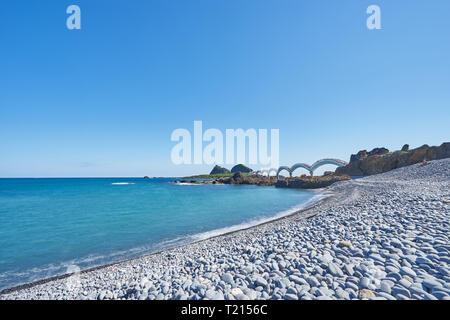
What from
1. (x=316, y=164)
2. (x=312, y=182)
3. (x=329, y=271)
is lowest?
(x=312, y=182)

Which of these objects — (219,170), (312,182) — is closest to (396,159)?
(312,182)

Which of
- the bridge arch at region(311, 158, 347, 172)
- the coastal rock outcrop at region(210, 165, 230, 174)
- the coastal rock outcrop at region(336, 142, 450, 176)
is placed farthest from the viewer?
the coastal rock outcrop at region(210, 165, 230, 174)

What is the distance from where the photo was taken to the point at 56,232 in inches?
484

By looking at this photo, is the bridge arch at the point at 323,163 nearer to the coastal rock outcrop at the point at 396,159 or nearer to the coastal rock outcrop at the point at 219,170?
the coastal rock outcrop at the point at 396,159

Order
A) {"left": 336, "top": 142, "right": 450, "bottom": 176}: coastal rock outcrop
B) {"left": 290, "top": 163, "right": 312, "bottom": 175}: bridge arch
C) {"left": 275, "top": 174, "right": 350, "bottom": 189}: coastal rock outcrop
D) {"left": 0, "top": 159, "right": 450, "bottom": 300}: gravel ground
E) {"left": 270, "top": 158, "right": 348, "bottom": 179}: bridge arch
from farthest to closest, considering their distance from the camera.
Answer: {"left": 290, "top": 163, "right": 312, "bottom": 175}: bridge arch, {"left": 270, "top": 158, "right": 348, "bottom": 179}: bridge arch, {"left": 275, "top": 174, "right": 350, "bottom": 189}: coastal rock outcrop, {"left": 336, "top": 142, "right": 450, "bottom": 176}: coastal rock outcrop, {"left": 0, "top": 159, "right": 450, "bottom": 300}: gravel ground

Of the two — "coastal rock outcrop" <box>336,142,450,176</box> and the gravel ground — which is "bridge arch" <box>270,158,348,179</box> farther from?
the gravel ground

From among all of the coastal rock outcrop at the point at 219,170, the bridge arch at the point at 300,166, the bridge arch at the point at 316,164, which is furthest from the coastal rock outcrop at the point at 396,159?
the coastal rock outcrop at the point at 219,170

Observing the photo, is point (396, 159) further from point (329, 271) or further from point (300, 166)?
point (329, 271)

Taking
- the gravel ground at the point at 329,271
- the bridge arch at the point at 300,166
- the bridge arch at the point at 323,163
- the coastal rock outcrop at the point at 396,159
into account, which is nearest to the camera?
the gravel ground at the point at 329,271

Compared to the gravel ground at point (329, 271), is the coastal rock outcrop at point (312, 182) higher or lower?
lower

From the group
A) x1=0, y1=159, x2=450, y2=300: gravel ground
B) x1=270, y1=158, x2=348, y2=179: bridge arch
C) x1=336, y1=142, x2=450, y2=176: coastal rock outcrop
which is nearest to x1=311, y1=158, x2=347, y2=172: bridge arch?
x1=270, y1=158, x2=348, y2=179: bridge arch
